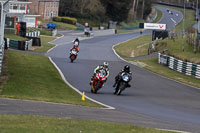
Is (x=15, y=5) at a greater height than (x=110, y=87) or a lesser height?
greater

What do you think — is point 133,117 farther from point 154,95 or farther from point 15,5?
point 15,5

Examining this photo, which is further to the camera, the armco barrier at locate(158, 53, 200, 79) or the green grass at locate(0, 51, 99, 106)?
A: the armco barrier at locate(158, 53, 200, 79)

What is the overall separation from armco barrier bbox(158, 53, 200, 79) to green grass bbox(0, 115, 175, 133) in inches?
995

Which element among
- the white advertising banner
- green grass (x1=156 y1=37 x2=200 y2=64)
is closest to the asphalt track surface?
green grass (x1=156 y1=37 x2=200 y2=64)

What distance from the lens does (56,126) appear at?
1120cm

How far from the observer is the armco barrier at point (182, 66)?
3675cm

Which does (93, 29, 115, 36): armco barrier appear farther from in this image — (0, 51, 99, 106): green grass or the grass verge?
(0, 51, 99, 106): green grass

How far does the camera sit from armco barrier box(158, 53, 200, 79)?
36.8 metres

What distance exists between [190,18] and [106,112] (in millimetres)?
116628

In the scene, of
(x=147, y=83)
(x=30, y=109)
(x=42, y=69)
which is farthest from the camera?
(x=42, y=69)

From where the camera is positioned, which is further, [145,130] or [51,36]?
[51,36]

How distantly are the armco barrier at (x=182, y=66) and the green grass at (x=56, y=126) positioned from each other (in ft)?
82.9

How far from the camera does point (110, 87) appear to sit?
25.7m

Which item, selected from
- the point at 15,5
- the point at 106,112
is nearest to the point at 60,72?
the point at 106,112
